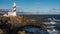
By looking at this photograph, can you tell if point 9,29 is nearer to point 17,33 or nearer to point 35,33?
point 17,33

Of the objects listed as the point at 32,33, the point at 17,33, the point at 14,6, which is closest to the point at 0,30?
the point at 17,33

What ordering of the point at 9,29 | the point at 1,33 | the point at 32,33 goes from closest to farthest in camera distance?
the point at 1,33, the point at 9,29, the point at 32,33

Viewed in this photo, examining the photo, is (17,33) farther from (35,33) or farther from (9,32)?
(35,33)

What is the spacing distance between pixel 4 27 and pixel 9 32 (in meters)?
1.30

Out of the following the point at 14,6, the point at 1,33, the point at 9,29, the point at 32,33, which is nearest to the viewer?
the point at 1,33

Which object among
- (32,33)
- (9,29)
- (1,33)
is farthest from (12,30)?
(32,33)

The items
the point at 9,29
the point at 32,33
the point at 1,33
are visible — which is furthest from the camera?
the point at 32,33

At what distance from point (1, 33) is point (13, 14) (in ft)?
73.6

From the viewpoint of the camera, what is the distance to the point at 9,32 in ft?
90.2

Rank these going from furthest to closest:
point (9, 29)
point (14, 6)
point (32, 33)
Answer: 1. point (14, 6)
2. point (32, 33)
3. point (9, 29)

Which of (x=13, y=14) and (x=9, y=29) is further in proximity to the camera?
(x=13, y=14)

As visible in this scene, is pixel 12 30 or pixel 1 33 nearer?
pixel 1 33

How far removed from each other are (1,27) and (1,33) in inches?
88.2

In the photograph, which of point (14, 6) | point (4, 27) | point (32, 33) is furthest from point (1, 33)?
point (14, 6)
